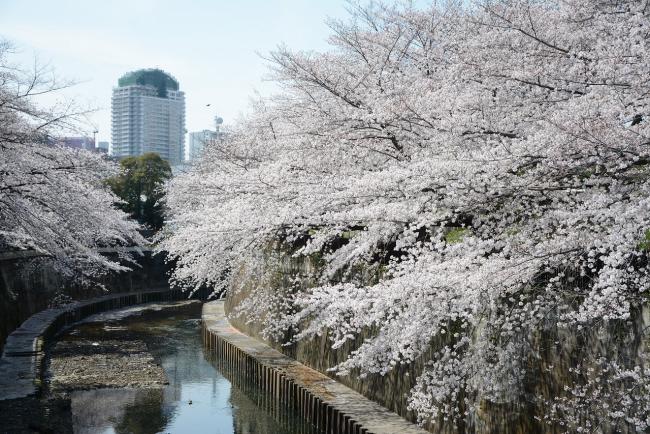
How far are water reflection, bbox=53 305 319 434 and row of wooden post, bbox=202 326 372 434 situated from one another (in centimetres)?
16

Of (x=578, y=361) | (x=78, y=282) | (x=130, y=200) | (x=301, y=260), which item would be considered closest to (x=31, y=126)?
(x=301, y=260)

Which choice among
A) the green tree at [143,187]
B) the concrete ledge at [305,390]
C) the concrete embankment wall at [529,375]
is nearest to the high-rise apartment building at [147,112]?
the green tree at [143,187]

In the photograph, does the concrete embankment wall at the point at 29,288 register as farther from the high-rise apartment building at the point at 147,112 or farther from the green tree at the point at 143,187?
the high-rise apartment building at the point at 147,112

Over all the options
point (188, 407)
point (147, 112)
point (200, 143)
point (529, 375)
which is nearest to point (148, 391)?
point (188, 407)

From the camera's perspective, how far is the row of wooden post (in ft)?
37.6

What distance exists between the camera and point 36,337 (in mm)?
18828

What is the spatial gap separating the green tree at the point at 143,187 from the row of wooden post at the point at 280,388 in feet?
78.0

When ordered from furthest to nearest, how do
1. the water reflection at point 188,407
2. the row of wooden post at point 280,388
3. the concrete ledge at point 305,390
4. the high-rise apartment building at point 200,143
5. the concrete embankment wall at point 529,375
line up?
the high-rise apartment building at point 200,143
the water reflection at point 188,407
the row of wooden post at point 280,388
the concrete ledge at point 305,390
the concrete embankment wall at point 529,375

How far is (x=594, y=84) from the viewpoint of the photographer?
271 inches

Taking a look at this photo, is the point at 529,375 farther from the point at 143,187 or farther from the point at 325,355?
the point at 143,187

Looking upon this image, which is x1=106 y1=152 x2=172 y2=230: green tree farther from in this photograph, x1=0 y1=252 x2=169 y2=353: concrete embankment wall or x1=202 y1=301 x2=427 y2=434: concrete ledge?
x1=202 y1=301 x2=427 y2=434: concrete ledge

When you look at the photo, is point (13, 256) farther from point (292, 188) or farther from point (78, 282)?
point (292, 188)

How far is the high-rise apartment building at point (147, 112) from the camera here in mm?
110812

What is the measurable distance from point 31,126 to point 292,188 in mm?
4936
